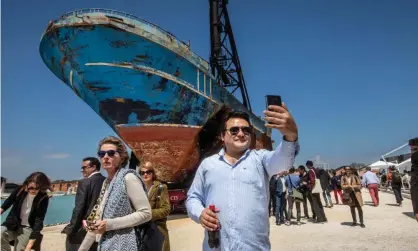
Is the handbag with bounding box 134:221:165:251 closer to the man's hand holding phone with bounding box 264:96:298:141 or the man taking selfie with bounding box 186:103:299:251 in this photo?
the man taking selfie with bounding box 186:103:299:251

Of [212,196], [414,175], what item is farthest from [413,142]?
[212,196]

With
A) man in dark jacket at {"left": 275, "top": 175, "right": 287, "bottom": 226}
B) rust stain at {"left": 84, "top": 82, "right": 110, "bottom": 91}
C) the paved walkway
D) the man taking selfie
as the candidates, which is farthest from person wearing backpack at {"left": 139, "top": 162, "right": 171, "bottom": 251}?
rust stain at {"left": 84, "top": 82, "right": 110, "bottom": 91}

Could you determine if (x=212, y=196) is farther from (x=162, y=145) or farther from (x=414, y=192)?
(x=162, y=145)

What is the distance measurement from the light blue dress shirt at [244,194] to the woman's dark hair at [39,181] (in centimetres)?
254

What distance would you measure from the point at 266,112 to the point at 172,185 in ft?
38.3

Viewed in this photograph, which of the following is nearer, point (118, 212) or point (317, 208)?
point (118, 212)

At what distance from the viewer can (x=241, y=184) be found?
1.75 m

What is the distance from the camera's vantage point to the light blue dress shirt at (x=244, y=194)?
1.67m

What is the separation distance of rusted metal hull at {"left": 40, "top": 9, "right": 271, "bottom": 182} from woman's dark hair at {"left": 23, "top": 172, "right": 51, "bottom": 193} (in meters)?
7.05

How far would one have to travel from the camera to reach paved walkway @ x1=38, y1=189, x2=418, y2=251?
5.48 metres

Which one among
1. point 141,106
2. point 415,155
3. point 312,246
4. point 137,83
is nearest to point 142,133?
point 141,106

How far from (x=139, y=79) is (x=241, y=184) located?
941 centimetres

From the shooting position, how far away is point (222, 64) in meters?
17.6

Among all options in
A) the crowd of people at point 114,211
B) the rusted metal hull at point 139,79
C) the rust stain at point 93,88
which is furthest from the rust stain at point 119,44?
the crowd of people at point 114,211
